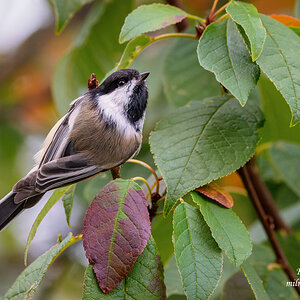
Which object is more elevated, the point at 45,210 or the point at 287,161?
the point at 45,210

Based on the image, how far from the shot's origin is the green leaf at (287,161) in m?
1.70

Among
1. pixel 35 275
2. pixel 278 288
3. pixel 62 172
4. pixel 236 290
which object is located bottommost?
pixel 278 288

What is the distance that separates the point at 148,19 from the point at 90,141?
327 millimetres

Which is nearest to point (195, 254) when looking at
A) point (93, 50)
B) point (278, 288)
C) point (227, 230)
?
point (227, 230)

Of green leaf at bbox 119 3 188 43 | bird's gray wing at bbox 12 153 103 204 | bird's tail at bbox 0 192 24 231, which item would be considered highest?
green leaf at bbox 119 3 188 43

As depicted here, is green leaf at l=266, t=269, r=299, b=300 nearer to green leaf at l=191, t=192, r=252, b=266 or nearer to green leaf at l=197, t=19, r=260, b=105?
green leaf at l=191, t=192, r=252, b=266

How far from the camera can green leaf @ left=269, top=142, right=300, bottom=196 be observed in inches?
66.9

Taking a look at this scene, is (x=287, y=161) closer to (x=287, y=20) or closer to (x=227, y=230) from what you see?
(x=287, y=20)

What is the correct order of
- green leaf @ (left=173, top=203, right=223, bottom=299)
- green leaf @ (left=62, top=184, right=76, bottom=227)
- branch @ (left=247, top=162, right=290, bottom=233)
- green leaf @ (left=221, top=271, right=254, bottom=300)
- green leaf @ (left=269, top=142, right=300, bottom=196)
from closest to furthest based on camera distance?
green leaf @ (left=173, top=203, right=223, bottom=299) → green leaf @ (left=62, top=184, right=76, bottom=227) → green leaf @ (left=221, top=271, right=254, bottom=300) → branch @ (left=247, top=162, right=290, bottom=233) → green leaf @ (left=269, top=142, right=300, bottom=196)

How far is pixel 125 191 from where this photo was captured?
1.03m

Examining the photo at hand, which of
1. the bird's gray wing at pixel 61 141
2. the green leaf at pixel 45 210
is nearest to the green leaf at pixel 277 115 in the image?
the bird's gray wing at pixel 61 141

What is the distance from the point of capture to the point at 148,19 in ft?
3.81

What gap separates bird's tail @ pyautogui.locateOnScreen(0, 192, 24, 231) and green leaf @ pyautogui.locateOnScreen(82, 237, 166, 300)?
0.30m

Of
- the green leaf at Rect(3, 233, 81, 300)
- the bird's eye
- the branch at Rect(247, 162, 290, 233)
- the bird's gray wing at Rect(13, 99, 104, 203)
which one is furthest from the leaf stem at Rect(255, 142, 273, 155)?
the green leaf at Rect(3, 233, 81, 300)
